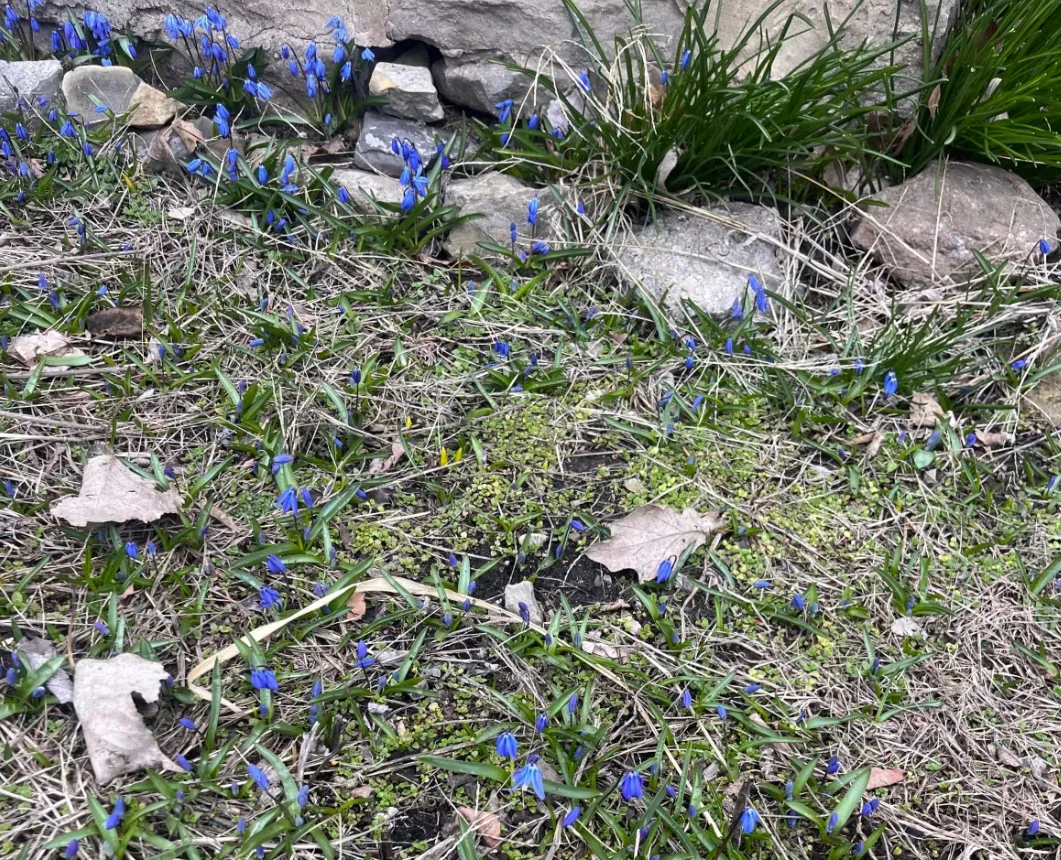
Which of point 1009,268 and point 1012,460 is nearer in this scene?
point 1012,460

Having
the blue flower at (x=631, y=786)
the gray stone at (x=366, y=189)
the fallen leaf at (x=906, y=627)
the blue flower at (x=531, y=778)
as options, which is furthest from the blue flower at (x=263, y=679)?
the gray stone at (x=366, y=189)

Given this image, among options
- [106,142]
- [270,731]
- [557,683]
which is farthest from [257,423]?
[106,142]

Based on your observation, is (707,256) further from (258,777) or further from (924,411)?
(258,777)

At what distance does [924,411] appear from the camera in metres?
2.87

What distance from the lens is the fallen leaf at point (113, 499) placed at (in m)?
2.28

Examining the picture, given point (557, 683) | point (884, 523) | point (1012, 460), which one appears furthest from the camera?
point (1012, 460)

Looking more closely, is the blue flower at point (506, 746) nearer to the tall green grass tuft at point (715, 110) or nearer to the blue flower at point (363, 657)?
the blue flower at point (363, 657)

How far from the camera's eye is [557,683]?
7.10ft

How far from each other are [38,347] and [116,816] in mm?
1590

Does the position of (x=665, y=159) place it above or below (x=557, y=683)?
above

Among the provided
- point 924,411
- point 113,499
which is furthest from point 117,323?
point 924,411

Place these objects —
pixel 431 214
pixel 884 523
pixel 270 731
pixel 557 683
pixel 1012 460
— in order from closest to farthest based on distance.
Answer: pixel 270 731
pixel 557 683
pixel 884 523
pixel 1012 460
pixel 431 214

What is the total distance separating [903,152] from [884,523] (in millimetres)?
1666

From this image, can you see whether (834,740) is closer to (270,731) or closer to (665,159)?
(270,731)
